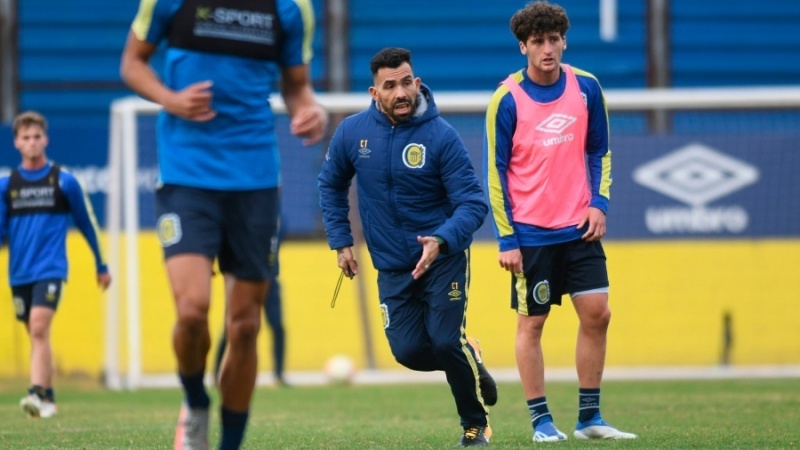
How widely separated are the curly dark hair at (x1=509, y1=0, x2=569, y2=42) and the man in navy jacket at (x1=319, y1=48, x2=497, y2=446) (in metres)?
0.63

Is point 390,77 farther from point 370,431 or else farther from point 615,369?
point 615,369

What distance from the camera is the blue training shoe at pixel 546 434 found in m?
7.18

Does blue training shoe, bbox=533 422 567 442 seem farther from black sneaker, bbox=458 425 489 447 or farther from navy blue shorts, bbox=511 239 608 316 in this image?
navy blue shorts, bbox=511 239 608 316

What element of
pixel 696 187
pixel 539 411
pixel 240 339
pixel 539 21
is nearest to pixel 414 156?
pixel 539 21

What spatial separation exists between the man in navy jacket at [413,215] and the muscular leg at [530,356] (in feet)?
0.77

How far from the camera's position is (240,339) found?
217 inches

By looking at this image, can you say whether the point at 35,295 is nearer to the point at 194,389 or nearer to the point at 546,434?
the point at 546,434

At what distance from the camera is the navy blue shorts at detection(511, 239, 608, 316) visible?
7344 millimetres

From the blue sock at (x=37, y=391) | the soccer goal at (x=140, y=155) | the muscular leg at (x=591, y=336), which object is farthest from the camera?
the soccer goal at (x=140, y=155)

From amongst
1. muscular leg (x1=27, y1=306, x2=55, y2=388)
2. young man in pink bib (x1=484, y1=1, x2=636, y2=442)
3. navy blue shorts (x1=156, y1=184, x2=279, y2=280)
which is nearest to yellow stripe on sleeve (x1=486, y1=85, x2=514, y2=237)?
young man in pink bib (x1=484, y1=1, x2=636, y2=442)

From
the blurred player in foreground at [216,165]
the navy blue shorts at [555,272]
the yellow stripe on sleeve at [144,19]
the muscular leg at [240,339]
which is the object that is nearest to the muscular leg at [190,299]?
the blurred player in foreground at [216,165]

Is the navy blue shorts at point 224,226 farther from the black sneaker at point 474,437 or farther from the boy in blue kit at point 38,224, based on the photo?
the boy in blue kit at point 38,224

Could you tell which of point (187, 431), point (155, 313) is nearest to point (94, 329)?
point (155, 313)

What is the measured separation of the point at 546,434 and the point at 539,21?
2.13m
